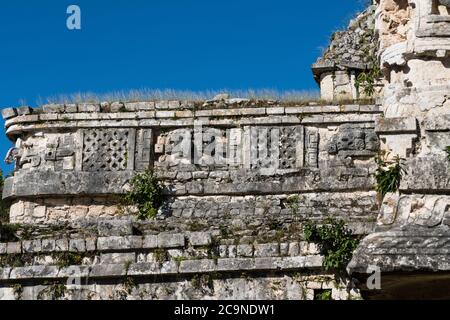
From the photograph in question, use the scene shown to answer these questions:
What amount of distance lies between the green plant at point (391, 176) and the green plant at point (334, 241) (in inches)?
101

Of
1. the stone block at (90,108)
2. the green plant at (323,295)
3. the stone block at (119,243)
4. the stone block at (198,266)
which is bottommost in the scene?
the green plant at (323,295)

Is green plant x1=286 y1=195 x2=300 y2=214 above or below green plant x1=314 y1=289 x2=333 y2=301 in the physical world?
above

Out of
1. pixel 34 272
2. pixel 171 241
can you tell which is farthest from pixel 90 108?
pixel 171 241

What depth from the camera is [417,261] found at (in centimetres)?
991

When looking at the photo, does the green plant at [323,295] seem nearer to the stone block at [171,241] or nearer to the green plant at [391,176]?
the stone block at [171,241]

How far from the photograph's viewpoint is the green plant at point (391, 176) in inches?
426

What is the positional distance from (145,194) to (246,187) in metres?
1.63

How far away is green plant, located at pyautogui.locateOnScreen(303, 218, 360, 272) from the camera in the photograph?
43.9 feet

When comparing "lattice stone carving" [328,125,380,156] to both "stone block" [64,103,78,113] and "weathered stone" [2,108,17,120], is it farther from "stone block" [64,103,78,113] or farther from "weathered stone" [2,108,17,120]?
"weathered stone" [2,108,17,120]

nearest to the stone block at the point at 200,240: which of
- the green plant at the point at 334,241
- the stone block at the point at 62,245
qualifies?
the green plant at the point at 334,241

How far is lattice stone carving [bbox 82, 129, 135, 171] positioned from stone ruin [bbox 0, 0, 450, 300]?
23 mm

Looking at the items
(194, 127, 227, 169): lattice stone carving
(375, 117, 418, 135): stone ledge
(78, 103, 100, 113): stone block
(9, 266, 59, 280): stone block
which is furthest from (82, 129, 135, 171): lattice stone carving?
(375, 117, 418, 135): stone ledge

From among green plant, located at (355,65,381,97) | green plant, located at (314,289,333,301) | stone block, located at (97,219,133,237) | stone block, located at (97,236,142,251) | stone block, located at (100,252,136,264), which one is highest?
green plant, located at (355,65,381,97)
